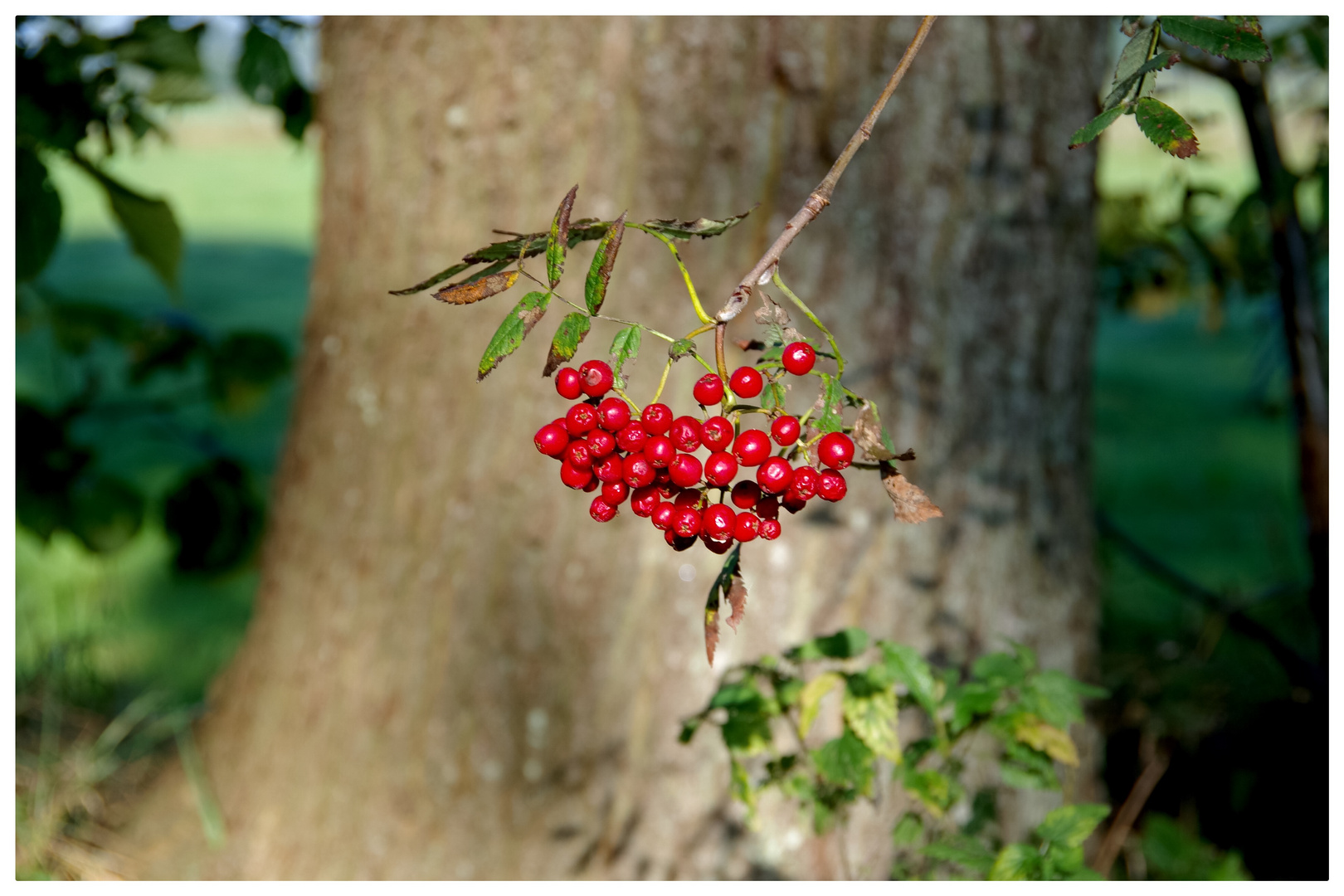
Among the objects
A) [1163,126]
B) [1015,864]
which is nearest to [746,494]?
[1163,126]

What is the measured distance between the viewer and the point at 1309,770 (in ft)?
6.92

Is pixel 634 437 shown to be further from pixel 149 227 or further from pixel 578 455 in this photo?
pixel 149 227

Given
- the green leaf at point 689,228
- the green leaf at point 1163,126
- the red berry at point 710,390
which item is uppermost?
the green leaf at point 1163,126

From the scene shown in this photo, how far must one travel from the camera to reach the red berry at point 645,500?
617 millimetres

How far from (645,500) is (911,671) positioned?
53cm

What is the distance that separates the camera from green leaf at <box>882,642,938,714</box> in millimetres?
1028

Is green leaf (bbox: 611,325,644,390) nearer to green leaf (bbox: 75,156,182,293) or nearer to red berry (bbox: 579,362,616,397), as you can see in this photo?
red berry (bbox: 579,362,616,397)

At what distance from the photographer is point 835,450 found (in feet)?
1.85

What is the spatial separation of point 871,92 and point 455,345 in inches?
28.9

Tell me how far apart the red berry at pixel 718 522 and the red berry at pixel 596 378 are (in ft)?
0.31

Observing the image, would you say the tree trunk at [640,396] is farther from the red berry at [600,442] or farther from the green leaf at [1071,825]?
the red berry at [600,442]

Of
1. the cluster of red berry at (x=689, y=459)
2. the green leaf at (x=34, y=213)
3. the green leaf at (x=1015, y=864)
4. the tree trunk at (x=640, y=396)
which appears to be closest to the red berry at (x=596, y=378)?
the cluster of red berry at (x=689, y=459)

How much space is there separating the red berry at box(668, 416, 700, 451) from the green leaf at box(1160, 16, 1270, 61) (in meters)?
0.38

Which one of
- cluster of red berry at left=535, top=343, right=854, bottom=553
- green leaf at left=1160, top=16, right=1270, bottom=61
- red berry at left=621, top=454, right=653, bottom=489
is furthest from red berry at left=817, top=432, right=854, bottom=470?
green leaf at left=1160, top=16, right=1270, bottom=61
